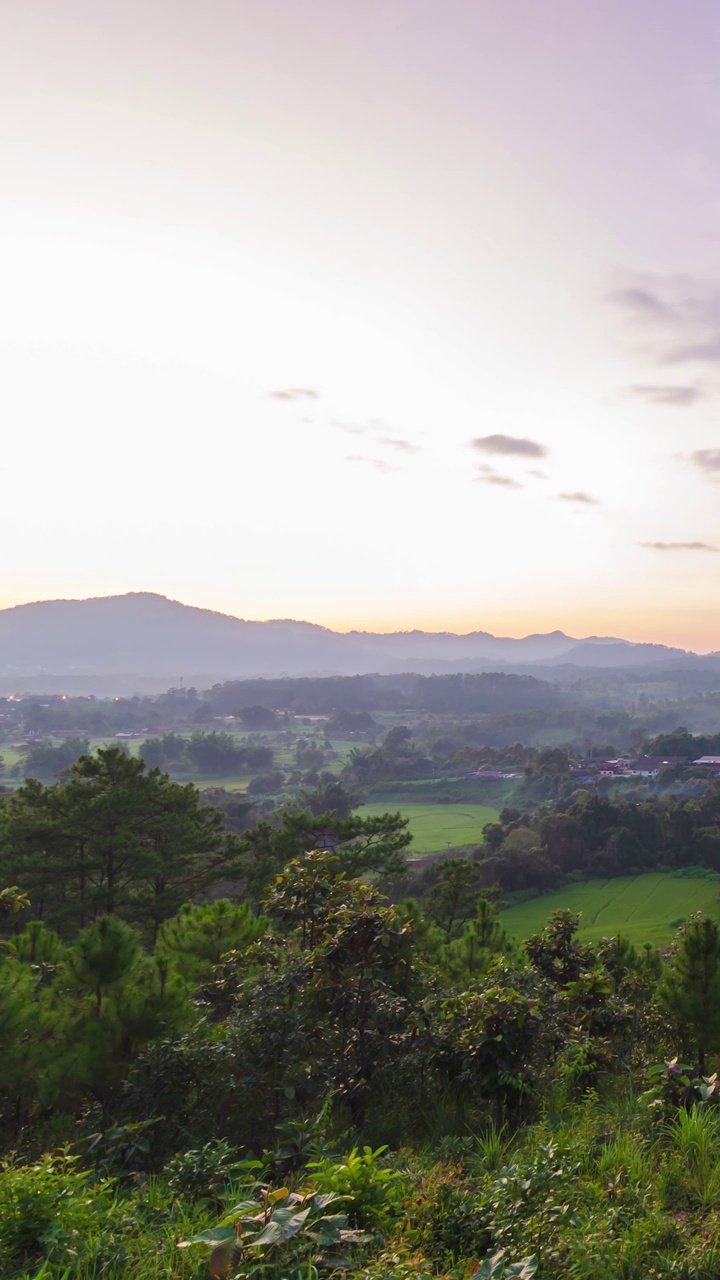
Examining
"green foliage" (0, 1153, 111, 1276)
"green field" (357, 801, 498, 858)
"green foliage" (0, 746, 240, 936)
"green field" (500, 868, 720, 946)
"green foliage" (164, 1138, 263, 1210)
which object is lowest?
"green field" (357, 801, 498, 858)

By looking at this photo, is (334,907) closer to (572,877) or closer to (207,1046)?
(207,1046)

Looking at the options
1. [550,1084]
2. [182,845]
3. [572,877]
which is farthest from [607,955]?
[572,877]

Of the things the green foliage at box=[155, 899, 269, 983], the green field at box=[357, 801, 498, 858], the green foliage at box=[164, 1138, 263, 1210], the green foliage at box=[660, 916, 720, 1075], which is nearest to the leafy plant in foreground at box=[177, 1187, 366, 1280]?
the green foliage at box=[164, 1138, 263, 1210]

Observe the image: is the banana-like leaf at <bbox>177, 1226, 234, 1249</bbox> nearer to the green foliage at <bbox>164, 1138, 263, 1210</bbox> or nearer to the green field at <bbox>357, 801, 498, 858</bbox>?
the green foliage at <bbox>164, 1138, 263, 1210</bbox>

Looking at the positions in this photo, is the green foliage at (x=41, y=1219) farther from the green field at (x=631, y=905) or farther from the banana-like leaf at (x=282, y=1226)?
the green field at (x=631, y=905)

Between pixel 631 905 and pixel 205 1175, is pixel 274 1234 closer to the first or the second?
pixel 205 1175
